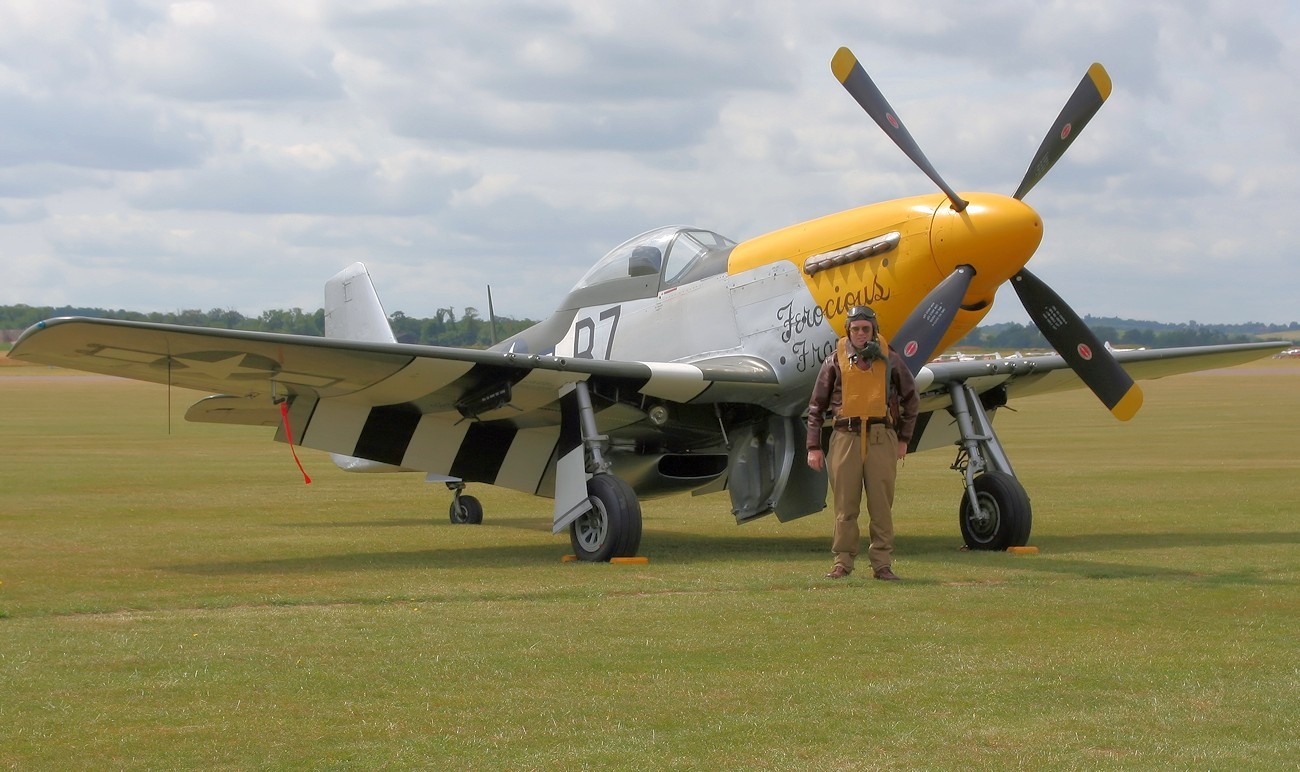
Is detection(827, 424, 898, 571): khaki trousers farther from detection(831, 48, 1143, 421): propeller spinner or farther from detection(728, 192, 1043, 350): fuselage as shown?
detection(728, 192, 1043, 350): fuselage

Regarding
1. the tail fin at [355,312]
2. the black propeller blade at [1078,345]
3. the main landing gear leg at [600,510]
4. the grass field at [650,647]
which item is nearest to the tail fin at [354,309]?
the tail fin at [355,312]

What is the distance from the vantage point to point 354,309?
15141 millimetres

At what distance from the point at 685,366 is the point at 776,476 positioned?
114 centimetres

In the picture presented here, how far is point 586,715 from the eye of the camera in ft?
15.8

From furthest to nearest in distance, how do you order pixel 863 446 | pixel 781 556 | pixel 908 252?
pixel 781 556, pixel 908 252, pixel 863 446

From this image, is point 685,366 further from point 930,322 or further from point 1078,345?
point 1078,345

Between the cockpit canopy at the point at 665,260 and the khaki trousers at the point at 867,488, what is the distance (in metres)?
2.95

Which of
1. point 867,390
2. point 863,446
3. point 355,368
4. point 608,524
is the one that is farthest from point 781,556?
point 355,368

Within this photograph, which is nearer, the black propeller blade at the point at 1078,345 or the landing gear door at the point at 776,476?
the black propeller blade at the point at 1078,345

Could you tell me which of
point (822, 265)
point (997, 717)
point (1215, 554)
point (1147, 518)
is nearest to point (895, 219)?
point (822, 265)

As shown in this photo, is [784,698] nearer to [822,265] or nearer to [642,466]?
[822,265]

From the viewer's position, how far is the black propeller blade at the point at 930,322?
9164mm

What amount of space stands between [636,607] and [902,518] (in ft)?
22.6

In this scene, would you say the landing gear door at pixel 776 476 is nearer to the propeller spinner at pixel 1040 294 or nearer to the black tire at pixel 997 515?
the black tire at pixel 997 515
